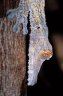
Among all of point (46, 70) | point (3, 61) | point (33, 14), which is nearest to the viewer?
point (33, 14)

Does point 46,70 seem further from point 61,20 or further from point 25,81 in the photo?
point 61,20

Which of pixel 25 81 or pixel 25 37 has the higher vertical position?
pixel 25 37

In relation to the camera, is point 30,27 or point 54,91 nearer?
point 30,27

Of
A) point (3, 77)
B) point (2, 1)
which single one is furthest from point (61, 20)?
point (3, 77)

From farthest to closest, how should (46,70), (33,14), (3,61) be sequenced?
(46,70), (3,61), (33,14)

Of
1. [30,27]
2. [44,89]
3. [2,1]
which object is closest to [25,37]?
[30,27]

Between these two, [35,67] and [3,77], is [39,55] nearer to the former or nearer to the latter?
[35,67]

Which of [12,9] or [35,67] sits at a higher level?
[12,9]

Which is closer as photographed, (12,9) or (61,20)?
(12,9)

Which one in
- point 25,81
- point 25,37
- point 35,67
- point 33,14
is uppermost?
point 33,14
